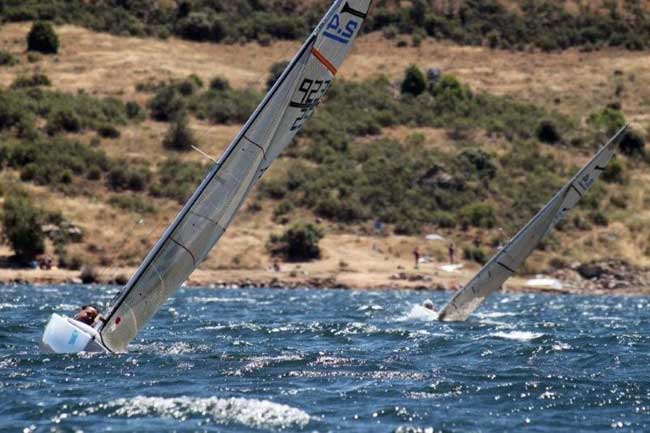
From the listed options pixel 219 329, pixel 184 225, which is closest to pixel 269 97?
pixel 184 225

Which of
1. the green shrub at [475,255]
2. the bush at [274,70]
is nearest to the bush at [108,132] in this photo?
the bush at [274,70]

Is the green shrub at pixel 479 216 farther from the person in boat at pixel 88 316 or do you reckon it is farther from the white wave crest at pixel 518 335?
the person in boat at pixel 88 316

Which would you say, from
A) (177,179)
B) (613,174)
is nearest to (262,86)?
(177,179)

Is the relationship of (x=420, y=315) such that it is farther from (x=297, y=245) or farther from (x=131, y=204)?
(x=131, y=204)

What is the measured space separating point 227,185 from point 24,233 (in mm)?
36887

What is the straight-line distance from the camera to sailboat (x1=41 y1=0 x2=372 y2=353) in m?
22.5

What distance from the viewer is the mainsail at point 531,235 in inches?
1362

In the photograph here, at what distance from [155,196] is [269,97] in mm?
49395

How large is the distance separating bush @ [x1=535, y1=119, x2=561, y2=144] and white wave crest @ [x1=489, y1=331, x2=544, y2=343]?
5719 centimetres

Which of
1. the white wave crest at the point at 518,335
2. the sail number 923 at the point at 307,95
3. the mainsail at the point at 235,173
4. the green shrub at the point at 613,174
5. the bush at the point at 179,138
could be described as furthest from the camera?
the green shrub at the point at 613,174

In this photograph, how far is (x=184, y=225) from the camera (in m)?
22.5

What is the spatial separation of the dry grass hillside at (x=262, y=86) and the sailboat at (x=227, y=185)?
36.3m

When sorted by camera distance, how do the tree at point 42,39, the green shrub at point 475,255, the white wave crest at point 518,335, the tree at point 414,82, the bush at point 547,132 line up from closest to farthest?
the white wave crest at point 518,335 < the green shrub at point 475,255 < the bush at point 547,132 < the tree at point 42,39 < the tree at point 414,82

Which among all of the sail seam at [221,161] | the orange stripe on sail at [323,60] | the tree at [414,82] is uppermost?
the orange stripe on sail at [323,60]
